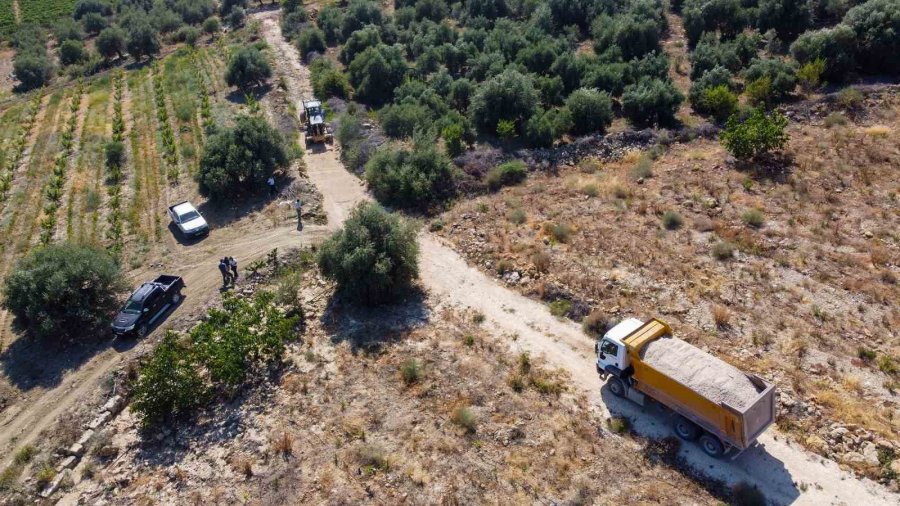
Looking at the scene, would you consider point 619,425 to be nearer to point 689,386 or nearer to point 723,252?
point 689,386

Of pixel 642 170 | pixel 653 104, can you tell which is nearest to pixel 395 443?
pixel 642 170

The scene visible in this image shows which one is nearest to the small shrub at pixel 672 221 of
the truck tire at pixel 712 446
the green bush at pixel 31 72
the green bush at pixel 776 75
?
the truck tire at pixel 712 446

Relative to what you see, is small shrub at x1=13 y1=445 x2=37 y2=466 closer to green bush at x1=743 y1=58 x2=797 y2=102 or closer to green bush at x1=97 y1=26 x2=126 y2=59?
green bush at x1=743 y1=58 x2=797 y2=102

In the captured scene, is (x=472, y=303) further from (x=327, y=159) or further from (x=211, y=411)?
(x=327, y=159)

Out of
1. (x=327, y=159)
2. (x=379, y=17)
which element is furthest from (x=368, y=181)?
(x=379, y=17)

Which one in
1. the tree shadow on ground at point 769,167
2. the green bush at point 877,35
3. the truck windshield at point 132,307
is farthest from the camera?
the green bush at point 877,35

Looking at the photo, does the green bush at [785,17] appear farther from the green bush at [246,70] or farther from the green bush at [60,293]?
the green bush at [60,293]
